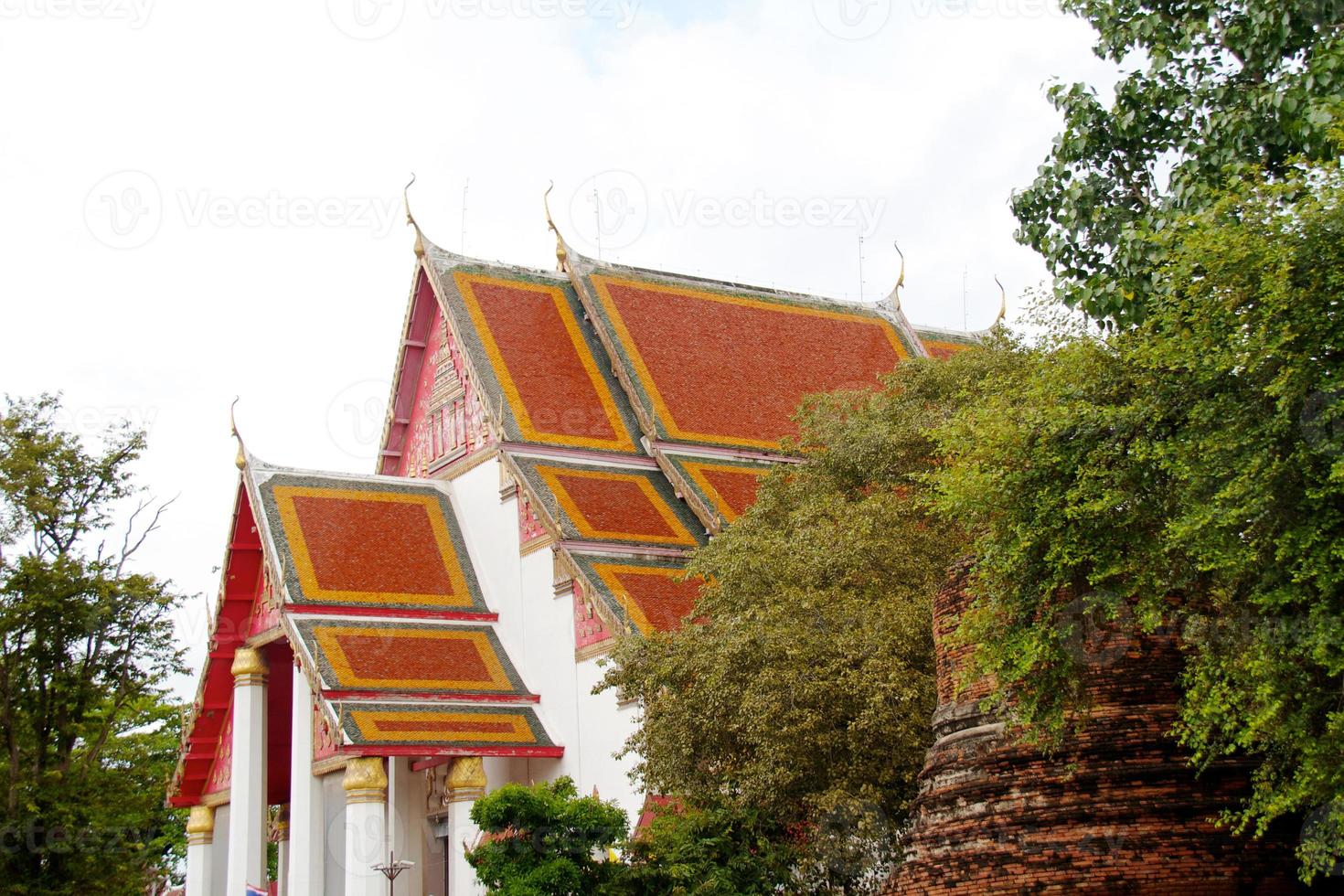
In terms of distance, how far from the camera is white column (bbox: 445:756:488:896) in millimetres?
18844

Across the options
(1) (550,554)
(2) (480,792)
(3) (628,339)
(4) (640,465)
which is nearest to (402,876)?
(2) (480,792)

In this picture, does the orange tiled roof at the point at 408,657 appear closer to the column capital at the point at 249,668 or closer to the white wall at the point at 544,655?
the white wall at the point at 544,655

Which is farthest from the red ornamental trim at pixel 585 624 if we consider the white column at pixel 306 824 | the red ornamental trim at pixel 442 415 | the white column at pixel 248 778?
the white column at pixel 248 778

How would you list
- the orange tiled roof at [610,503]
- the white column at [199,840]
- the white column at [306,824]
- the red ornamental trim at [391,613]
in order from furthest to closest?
the white column at [199,840], the orange tiled roof at [610,503], the red ornamental trim at [391,613], the white column at [306,824]

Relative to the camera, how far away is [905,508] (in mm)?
15820

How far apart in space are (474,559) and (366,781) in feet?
16.1

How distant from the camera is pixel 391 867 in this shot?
17.5 metres

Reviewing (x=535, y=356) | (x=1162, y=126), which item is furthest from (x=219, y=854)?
(x=1162, y=126)

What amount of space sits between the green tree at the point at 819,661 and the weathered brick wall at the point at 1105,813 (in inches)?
136

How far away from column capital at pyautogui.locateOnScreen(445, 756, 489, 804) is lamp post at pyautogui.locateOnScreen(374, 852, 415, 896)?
3.11ft

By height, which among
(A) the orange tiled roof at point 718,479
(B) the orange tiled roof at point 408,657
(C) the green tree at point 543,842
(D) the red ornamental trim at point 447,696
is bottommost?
(C) the green tree at point 543,842

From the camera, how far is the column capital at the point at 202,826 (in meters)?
24.2

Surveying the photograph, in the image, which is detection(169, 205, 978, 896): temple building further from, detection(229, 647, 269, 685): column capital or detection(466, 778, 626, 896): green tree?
detection(466, 778, 626, 896): green tree

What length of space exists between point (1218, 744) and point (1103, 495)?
1402mm
